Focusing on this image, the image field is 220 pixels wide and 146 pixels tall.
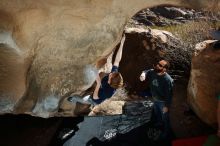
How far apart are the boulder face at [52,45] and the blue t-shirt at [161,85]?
842mm

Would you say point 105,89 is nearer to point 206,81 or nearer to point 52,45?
point 52,45

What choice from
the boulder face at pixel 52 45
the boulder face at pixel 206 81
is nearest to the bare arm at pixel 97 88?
the boulder face at pixel 52 45

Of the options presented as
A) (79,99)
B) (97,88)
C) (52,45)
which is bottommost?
(79,99)

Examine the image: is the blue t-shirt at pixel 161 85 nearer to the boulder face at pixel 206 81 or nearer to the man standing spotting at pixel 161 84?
the man standing spotting at pixel 161 84

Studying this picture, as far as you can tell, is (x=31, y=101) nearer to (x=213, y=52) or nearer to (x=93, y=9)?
(x=93, y=9)

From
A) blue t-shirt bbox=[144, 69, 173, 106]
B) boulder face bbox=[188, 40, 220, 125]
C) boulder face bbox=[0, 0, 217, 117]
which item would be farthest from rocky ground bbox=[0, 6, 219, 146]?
boulder face bbox=[0, 0, 217, 117]

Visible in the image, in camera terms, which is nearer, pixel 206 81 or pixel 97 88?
pixel 97 88

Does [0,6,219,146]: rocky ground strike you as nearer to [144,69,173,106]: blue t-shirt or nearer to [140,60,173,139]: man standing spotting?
[140,60,173,139]: man standing spotting

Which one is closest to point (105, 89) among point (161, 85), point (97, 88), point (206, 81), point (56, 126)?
point (97, 88)

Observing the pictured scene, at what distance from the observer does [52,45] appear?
4.77 meters

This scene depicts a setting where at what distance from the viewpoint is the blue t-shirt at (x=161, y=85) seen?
5488mm

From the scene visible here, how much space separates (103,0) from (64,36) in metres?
0.56

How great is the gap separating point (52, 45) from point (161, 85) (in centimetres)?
146

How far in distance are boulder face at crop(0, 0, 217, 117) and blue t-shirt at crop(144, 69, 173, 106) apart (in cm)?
84
